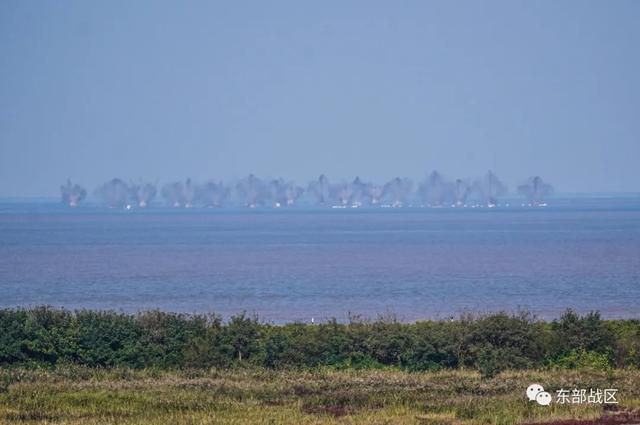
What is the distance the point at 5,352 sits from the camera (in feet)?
91.7

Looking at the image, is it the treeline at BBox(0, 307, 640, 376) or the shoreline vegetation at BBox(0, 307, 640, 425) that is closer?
the shoreline vegetation at BBox(0, 307, 640, 425)

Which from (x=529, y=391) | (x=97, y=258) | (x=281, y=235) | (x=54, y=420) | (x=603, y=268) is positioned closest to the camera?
Result: (x=54, y=420)

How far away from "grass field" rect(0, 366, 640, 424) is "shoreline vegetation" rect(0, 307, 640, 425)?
4 centimetres

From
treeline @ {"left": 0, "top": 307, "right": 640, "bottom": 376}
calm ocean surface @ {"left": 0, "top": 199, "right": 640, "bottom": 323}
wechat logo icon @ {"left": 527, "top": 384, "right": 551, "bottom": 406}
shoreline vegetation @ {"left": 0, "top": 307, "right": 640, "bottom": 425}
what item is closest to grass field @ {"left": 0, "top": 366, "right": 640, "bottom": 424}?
shoreline vegetation @ {"left": 0, "top": 307, "right": 640, "bottom": 425}

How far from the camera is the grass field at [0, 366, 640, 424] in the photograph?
19922mm

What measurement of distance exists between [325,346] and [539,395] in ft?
26.9

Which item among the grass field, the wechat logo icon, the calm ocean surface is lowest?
the calm ocean surface

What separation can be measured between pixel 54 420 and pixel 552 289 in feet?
142

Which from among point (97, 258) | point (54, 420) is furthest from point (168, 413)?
point (97, 258)

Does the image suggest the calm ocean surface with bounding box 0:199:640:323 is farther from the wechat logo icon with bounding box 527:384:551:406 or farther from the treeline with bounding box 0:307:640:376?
the wechat logo icon with bounding box 527:384:551:406

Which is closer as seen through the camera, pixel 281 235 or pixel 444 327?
pixel 444 327

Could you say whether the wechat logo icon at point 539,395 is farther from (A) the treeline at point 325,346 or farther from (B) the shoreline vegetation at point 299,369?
(A) the treeline at point 325,346

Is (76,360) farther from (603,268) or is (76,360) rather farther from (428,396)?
(603,268)

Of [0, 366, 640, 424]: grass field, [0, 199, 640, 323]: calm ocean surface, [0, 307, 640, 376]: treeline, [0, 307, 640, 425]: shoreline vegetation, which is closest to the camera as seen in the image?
[0, 366, 640, 424]: grass field
